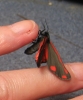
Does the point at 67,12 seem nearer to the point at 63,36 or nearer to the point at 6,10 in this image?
the point at 63,36

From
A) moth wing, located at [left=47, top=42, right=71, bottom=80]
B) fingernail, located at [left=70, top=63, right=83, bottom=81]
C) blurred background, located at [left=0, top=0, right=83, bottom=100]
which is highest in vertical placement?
moth wing, located at [left=47, top=42, right=71, bottom=80]

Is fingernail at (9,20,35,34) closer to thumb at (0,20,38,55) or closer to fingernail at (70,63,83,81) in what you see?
thumb at (0,20,38,55)

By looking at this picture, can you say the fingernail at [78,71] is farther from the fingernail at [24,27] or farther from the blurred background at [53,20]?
the blurred background at [53,20]

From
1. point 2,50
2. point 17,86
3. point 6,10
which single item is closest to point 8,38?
point 2,50

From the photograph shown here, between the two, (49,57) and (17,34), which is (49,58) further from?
(17,34)

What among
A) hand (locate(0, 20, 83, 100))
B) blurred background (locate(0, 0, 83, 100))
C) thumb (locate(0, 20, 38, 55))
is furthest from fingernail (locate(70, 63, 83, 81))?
blurred background (locate(0, 0, 83, 100))

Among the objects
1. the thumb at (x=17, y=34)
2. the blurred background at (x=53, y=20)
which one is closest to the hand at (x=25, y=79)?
the thumb at (x=17, y=34)

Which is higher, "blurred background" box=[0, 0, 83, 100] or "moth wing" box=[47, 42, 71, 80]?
"moth wing" box=[47, 42, 71, 80]
